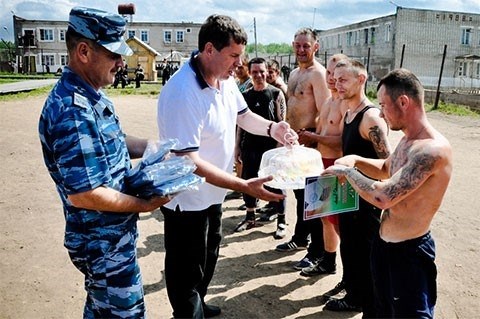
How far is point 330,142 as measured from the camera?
14.0ft

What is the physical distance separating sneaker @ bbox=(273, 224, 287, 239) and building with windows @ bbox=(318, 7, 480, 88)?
34273 mm

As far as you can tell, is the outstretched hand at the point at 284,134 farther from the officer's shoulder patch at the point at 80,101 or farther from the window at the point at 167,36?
the window at the point at 167,36

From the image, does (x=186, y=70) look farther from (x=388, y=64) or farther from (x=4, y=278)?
(x=388, y=64)

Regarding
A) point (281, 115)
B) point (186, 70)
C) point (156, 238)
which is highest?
point (186, 70)

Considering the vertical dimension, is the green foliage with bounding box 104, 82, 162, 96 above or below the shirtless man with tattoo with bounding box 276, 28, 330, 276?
below

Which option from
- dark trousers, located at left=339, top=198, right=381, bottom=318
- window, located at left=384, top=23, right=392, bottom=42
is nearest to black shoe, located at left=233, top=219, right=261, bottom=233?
dark trousers, located at left=339, top=198, right=381, bottom=318

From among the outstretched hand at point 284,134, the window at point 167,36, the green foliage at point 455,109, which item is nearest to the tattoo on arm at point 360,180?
the outstretched hand at point 284,134

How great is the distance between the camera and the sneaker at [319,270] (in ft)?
15.1

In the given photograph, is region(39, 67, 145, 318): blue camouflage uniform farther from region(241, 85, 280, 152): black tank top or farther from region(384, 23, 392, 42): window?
region(384, 23, 392, 42): window

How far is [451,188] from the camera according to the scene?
300 inches

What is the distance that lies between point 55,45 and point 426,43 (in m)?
49.3

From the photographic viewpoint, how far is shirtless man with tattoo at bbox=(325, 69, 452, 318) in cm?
257

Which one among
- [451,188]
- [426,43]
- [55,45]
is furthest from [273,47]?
[451,188]

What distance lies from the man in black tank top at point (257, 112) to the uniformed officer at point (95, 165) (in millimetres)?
3530
